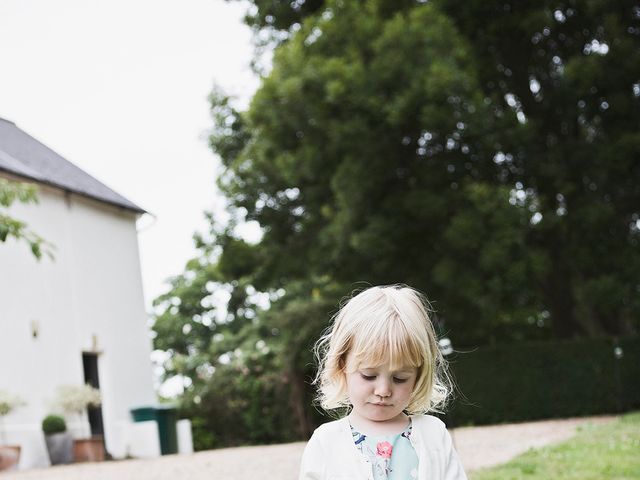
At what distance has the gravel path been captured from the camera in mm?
11359

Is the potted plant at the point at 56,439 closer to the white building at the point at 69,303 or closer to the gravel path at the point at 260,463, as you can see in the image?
the white building at the point at 69,303

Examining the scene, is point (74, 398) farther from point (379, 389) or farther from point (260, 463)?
point (379, 389)

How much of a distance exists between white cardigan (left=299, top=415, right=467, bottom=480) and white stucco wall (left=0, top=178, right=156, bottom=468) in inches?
547

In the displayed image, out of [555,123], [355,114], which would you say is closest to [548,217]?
[555,123]

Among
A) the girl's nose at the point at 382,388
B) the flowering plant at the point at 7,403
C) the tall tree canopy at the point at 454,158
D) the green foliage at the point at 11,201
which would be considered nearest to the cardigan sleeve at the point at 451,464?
the girl's nose at the point at 382,388

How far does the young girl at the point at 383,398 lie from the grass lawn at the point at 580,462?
5100 millimetres

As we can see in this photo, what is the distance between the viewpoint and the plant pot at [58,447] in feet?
54.0

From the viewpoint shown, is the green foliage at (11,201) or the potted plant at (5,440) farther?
the potted plant at (5,440)

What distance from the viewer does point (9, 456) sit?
15.0 m

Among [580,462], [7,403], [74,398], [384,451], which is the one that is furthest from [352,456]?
[74,398]

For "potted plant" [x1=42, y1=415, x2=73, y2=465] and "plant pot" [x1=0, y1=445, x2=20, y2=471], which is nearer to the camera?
"plant pot" [x1=0, y1=445, x2=20, y2=471]

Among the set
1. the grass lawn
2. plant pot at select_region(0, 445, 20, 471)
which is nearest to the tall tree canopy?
the grass lawn

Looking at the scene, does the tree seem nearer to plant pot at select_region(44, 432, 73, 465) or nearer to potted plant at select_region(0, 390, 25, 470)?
plant pot at select_region(44, 432, 73, 465)

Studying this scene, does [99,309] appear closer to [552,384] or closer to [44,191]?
[44,191]
